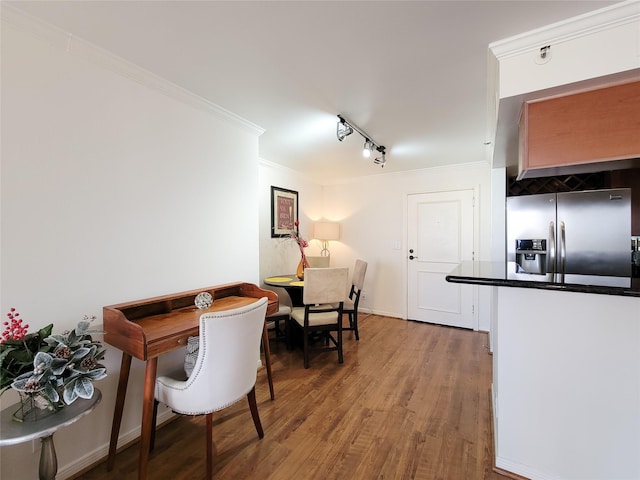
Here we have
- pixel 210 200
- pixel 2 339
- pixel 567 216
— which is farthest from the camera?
pixel 567 216

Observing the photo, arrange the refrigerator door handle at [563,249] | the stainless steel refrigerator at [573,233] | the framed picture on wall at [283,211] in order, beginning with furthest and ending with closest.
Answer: the framed picture on wall at [283,211], the refrigerator door handle at [563,249], the stainless steel refrigerator at [573,233]

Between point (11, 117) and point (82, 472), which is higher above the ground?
point (11, 117)

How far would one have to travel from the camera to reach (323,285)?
9.20 feet

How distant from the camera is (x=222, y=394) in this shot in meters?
1.48

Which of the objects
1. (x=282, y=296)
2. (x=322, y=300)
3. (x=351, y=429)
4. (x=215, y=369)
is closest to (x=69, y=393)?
(x=215, y=369)

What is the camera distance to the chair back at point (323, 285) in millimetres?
2760

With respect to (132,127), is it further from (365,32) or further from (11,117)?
(365,32)

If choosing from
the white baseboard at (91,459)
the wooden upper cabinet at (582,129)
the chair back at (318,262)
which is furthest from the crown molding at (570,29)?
the chair back at (318,262)

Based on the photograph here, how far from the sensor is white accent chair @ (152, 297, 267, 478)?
4.55ft

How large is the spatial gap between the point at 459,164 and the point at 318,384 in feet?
11.2

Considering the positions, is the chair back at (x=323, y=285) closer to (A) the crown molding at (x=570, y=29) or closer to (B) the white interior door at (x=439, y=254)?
(B) the white interior door at (x=439, y=254)

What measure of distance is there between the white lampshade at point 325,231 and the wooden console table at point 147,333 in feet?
8.71

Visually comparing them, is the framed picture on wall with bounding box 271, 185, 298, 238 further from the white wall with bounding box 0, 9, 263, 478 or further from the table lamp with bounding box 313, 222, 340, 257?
the white wall with bounding box 0, 9, 263, 478

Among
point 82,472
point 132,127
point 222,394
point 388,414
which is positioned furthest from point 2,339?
point 388,414
